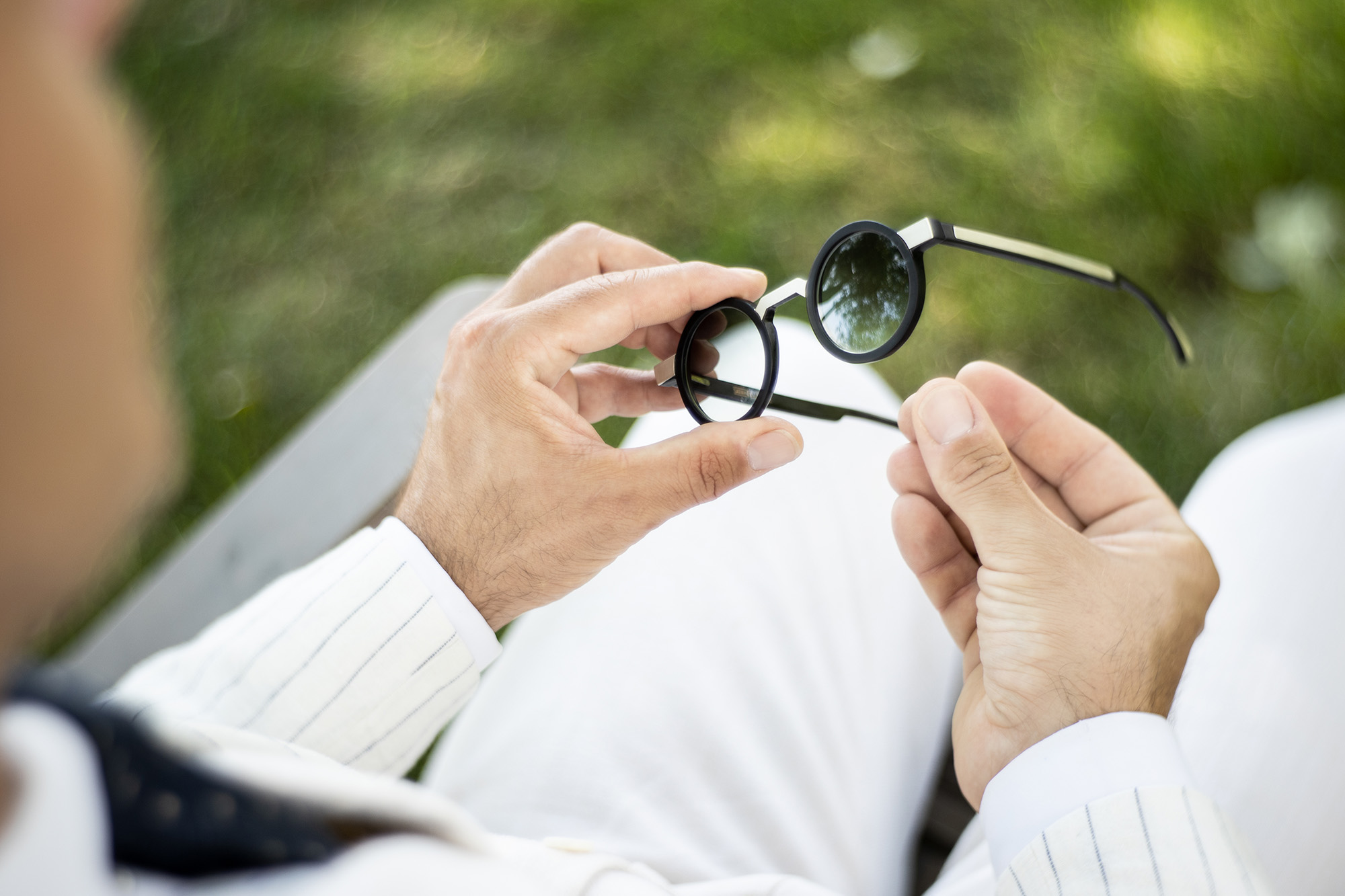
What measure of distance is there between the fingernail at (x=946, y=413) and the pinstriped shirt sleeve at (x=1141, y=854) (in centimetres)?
50

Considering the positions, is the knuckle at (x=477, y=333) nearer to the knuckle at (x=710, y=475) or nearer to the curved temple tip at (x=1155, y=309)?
the knuckle at (x=710, y=475)

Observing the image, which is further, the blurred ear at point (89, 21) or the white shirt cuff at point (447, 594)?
the white shirt cuff at point (447, 594)

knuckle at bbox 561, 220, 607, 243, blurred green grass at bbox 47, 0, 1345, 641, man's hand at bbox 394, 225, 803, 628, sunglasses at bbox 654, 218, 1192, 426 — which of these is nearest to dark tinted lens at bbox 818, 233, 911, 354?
sunglasses at bbox 654, 218, 1192, 426

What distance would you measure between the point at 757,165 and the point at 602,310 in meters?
1.99

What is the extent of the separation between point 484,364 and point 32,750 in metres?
0.82

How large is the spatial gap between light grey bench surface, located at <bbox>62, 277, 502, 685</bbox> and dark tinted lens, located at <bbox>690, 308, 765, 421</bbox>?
560 millimetres

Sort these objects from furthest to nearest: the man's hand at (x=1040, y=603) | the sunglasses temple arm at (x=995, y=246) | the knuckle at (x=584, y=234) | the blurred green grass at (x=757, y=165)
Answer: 1. the blurred green grass at (x=757, y=165)
2. the knuckle at (x=584, y=234)
3. the sunglasses temple arm at (x=995, y=246)
4. the man's hand at (x=1040, y=603)

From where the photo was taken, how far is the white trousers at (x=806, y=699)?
1304mm

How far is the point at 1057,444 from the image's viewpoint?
157 centimetres

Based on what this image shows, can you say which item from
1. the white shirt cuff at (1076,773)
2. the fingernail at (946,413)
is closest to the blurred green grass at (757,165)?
the fingernail at (946,413)

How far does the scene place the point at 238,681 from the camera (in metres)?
1.38

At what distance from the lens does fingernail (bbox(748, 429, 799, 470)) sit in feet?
4.34

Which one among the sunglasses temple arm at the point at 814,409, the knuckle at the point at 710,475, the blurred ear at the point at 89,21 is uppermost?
the blurred ear at the point at 89,21

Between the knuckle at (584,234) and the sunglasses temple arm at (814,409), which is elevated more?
the knuckle at (584,234)
